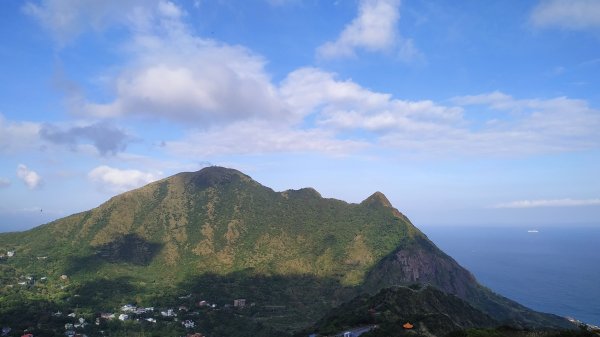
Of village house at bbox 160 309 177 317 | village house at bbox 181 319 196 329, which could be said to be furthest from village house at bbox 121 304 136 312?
village house at bbox 181 319 196 329

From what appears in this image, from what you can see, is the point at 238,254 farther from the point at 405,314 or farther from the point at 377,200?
the point at 405,314

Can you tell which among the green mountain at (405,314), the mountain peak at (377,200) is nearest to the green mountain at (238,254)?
the mountain peak at (377,200)

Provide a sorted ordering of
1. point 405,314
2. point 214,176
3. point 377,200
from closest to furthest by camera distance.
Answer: point 405,314
point 377,200
point 214,176

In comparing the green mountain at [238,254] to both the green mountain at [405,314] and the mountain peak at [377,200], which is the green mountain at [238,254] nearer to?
the mountain peak at [377,200]

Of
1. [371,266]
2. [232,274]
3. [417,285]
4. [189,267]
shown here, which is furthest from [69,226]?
[417,285]

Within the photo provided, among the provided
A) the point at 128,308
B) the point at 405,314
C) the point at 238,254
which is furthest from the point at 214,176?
the point at 405,314

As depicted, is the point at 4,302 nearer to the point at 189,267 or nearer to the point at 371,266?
the point at 189,267

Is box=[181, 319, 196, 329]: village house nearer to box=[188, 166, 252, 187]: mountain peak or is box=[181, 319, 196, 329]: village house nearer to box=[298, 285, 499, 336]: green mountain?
box=[298, 285, 499, 336]: green mountain
